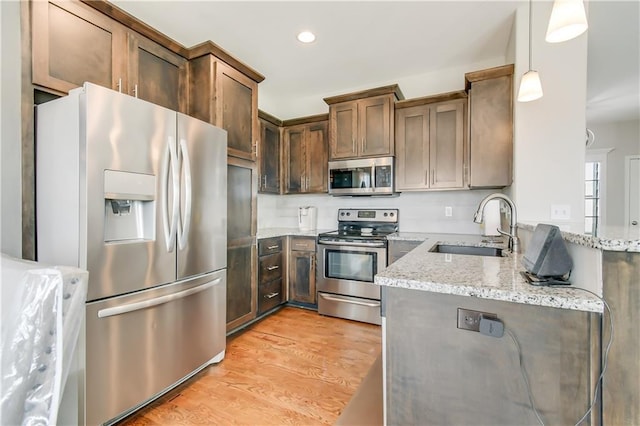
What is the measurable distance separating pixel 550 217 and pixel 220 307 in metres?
2.59

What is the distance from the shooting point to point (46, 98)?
1.63 metres

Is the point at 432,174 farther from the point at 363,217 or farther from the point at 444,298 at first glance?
the point at 444,298

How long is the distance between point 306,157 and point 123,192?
244cm

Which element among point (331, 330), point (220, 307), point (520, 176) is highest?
point (520, 176)

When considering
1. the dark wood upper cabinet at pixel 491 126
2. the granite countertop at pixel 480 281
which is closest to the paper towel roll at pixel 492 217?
the dark wood upper cabinet at pixel 491 126

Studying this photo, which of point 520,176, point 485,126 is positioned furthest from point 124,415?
point 485,126

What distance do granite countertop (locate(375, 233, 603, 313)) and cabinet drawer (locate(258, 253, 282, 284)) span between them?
1.88 m

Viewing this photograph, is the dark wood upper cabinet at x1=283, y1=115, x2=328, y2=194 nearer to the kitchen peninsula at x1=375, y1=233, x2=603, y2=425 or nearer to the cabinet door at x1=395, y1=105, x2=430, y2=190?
the cabinet door at x1=395, y1=105, x2=430, y2=190

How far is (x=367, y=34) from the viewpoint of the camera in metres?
2.57

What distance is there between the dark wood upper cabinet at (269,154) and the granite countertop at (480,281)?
2438mm

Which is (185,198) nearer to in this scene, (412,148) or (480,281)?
(480,281)

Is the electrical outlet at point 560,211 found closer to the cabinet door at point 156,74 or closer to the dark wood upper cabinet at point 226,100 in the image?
the dark wood upper cabinet at point 226,100

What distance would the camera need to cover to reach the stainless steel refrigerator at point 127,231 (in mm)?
1393

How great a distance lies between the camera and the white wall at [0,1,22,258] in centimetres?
141
